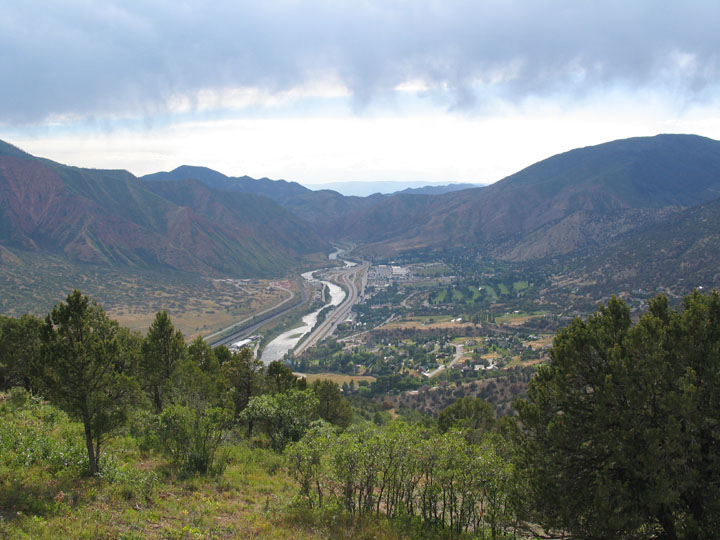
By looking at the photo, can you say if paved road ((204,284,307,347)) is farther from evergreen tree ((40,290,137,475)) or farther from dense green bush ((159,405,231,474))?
evergreen tree ((40,290,137,475))

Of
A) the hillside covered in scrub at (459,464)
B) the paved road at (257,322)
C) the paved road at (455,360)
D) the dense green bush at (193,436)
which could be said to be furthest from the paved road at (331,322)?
the hillside covered in scrub at (459,464)

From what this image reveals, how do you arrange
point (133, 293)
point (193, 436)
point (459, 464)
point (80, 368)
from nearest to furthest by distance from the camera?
1. point (80, 368)
2. point (459, 464)
3. point (193, 436)
4. point (133, 293)

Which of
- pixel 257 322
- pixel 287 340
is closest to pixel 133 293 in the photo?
pixel 257 322

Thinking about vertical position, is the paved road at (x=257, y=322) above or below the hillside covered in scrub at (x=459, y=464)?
below

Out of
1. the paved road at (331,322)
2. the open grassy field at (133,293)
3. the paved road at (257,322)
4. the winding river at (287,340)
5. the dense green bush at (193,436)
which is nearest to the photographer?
the dense green bush at (193,436)

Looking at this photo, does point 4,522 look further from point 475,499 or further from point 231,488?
point 475,499

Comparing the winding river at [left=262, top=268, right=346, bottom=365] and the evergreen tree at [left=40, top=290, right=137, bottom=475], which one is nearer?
the evergreen tree at [left=40, top=290, right=137, bottom=475]

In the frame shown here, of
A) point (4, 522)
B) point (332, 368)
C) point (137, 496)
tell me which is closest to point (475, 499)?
point (137, 496)

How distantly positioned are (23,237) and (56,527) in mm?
225157

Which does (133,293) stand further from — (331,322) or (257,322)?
(331,322)

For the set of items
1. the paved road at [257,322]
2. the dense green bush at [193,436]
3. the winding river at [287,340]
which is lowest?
the winding river at [287,340]

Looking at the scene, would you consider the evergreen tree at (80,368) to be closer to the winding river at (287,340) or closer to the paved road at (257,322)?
the winding river at (287,340)

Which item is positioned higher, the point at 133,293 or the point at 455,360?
the point at 133,293

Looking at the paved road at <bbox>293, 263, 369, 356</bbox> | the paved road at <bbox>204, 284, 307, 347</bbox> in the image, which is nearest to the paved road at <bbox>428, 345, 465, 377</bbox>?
the paved road at <bbox>293, 263, 369, 356</bbox>
